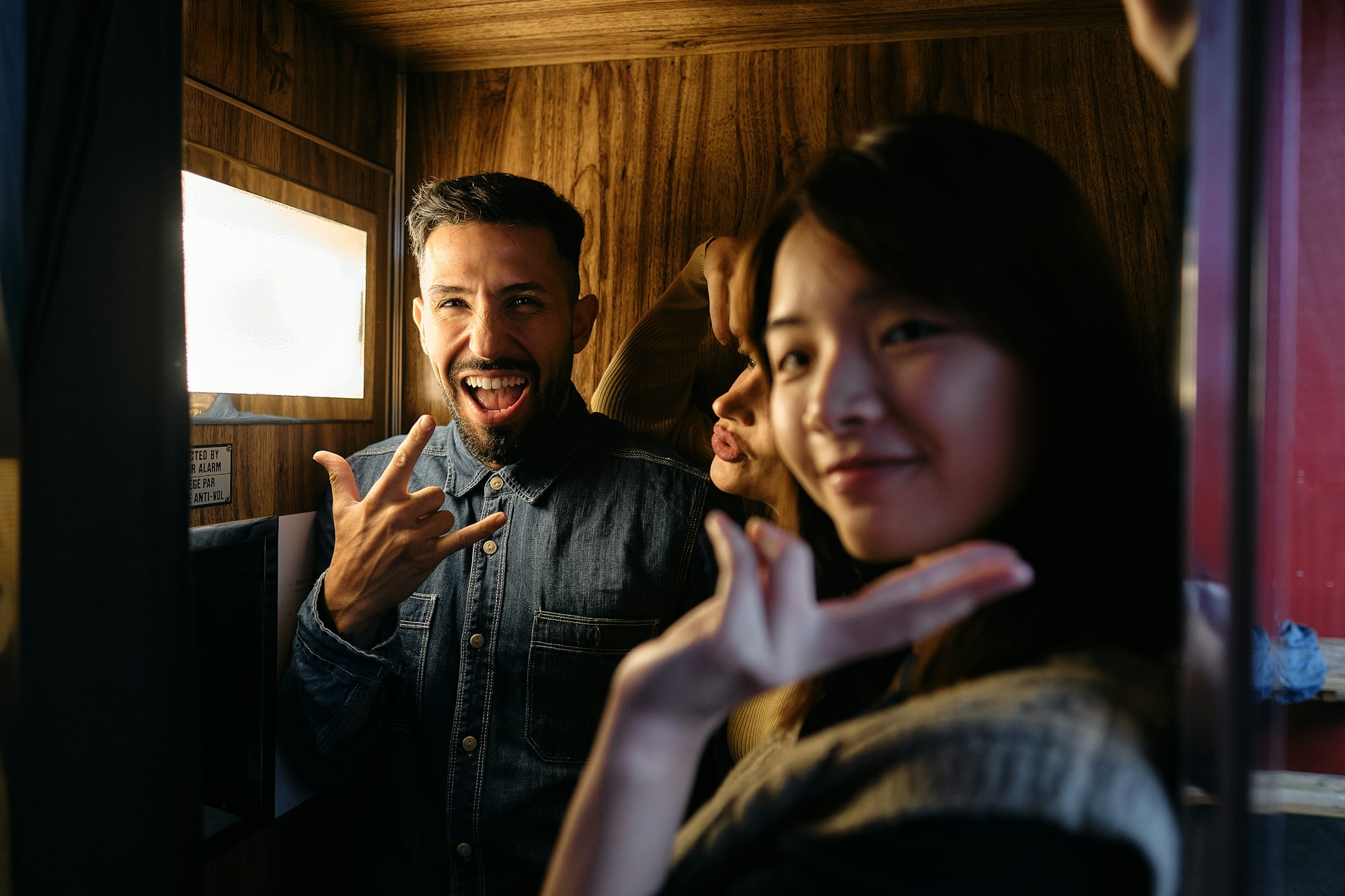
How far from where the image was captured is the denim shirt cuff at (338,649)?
37.9 inches

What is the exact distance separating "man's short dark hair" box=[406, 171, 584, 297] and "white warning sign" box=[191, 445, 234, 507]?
385 millimetres

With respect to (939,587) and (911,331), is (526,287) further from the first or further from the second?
(939,587)

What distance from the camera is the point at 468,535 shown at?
0.87 metres

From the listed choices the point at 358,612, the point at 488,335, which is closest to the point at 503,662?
the point at 358,612

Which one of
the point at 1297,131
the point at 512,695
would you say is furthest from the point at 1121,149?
the point at 512,695

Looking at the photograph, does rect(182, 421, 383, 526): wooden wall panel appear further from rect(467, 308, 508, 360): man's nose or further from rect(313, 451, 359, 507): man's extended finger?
rect(467, 308, 508, 360): man's nose

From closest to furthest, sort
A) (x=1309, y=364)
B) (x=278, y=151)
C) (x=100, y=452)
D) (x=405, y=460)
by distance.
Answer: (x=1309, y=364), (x=100, y=452), (x=405, y=460), (x=278, y=151)

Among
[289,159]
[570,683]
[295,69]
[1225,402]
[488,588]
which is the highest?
[295,69]

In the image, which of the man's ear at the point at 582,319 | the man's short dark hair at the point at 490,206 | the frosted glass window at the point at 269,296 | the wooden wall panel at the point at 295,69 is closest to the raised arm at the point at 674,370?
the man's ear at the point at 582,319

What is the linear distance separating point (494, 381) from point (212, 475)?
0.41 m

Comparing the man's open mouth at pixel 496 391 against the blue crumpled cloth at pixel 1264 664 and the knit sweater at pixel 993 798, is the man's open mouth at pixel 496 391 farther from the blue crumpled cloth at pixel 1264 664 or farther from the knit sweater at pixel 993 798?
the blue crumpled cloth at pixel 1264 664

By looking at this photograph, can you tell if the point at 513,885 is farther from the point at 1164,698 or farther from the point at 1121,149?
the point at 1121,149

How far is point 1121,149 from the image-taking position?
1.02 metres

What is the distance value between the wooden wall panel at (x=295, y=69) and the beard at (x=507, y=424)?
483mm
